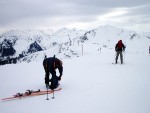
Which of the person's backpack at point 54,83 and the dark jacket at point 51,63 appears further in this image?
the person's backpack at point 54,83

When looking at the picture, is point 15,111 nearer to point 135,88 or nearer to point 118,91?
point 118,91

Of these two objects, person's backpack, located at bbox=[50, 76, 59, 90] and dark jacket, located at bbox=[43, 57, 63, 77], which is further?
person's backpack, located at bbox=[50, 76, 59, 90]

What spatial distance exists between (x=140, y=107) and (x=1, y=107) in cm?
614

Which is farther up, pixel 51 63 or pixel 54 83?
pixel 51 63

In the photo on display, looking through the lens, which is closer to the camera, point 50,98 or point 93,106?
point 93,106

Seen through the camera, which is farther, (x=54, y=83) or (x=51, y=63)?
(x=54, y=83)

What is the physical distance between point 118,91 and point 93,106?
7.60ft

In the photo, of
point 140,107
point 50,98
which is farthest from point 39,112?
point 140,107

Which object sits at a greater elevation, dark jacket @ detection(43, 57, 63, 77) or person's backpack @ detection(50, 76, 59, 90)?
dark jacket @ detection(43, 57, 63, 77)

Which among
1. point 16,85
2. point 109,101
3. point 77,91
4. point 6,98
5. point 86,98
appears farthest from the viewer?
point 16,85

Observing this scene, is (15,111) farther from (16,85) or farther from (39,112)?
(16,85)

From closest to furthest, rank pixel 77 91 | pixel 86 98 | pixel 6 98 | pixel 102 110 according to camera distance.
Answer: pixel 102 110 < pixel 86 98 < pixel 6 98 < pixel 77 91

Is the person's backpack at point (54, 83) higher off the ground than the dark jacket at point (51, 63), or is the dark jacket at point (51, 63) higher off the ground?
the dark jacket at point (51, 63)

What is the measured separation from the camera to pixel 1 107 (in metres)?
9.37
